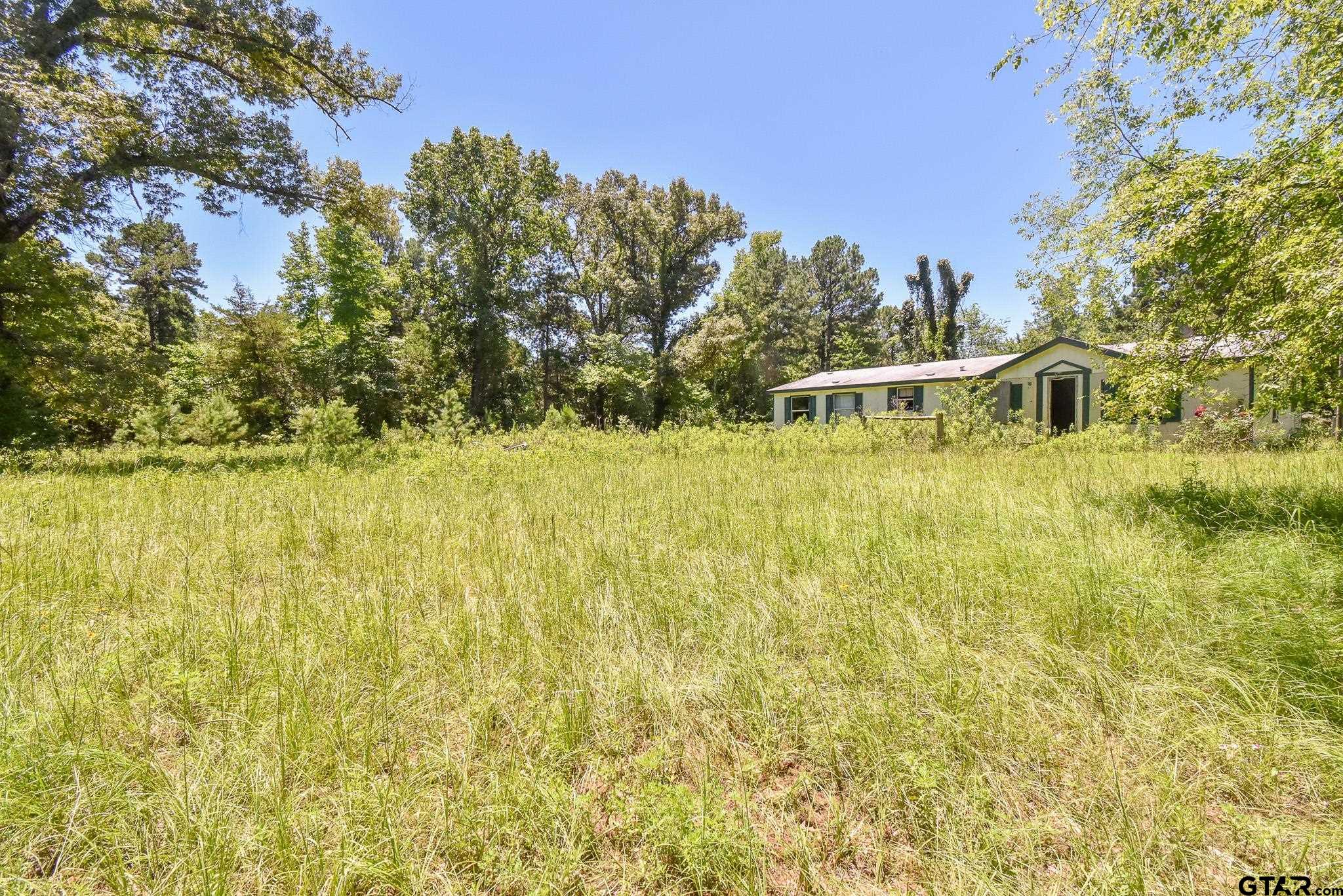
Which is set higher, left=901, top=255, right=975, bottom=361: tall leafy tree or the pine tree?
left=901, top=255, right=975, bottom=361: tall leafy tree

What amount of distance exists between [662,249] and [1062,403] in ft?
68.4

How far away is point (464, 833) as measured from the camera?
1.44 m

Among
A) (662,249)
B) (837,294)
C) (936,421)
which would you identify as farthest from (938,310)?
(936,421)

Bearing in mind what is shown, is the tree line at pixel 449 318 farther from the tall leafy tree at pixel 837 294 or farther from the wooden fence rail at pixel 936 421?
the wooden fence rail at pixel 936 421

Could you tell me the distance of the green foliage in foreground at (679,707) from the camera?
53.8 inches

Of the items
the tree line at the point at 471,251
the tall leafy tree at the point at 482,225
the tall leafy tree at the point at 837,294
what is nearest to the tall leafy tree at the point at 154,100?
the tree line at the point at 471,251

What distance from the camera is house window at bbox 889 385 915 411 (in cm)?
2062

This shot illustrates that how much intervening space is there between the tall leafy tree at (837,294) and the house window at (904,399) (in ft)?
53.4

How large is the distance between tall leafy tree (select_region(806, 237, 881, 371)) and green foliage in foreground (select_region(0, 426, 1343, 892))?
35.2 meters

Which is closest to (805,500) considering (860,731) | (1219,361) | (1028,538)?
(1028,538)

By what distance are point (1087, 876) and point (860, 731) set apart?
26.4 inches

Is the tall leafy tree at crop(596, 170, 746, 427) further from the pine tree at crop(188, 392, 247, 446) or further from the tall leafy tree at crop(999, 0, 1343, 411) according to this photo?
the tall leafy tree at crop(999, 0, 1343, 411)

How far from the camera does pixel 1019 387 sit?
1773 cm

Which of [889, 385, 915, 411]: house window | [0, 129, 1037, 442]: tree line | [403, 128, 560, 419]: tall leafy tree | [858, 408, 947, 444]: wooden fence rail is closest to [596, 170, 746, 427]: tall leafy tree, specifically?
Result: [0, 129, 1037, 442]: tree line
